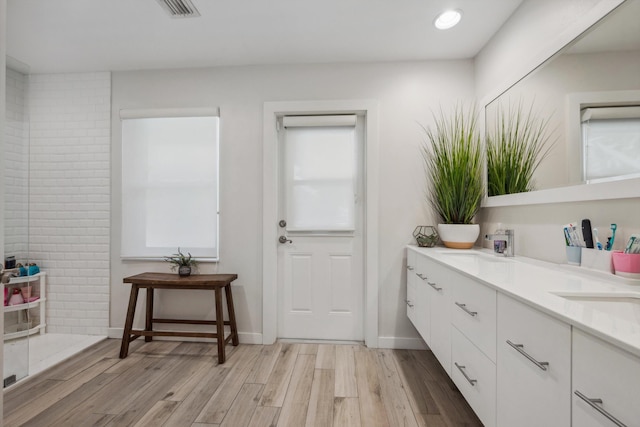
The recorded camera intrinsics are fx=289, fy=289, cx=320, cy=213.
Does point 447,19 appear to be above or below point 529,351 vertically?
above

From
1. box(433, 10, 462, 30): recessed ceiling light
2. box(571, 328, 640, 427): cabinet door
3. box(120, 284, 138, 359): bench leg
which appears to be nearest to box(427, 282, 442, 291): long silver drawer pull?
box(571, 328, 640, 427): cabinet door

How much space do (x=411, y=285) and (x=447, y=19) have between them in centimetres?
197

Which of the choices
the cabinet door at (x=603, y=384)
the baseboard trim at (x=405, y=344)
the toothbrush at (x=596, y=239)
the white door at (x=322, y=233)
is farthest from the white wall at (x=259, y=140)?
the cabinet door at (x=603, y=384)

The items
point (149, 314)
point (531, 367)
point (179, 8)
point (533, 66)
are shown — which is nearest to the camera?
→ point (531, 367)

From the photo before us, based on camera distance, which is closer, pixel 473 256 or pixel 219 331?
pixel 473 256

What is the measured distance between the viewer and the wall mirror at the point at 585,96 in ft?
3.76

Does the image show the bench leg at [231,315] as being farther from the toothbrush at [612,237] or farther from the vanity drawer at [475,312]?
the toothbrush at [612,237]

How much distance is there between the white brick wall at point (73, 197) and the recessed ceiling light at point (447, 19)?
2.94 meters

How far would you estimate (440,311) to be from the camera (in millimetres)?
1734

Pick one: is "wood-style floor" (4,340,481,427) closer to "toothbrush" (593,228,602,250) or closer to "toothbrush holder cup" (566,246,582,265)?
"toothbrush holder cup" (566,246,582,265)

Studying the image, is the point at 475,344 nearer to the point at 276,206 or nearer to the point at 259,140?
the point at 276,206

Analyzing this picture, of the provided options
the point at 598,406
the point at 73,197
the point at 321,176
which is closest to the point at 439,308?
the point at 598,406

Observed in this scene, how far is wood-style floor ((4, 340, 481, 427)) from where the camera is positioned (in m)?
1.63

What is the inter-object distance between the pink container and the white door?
1694mm
